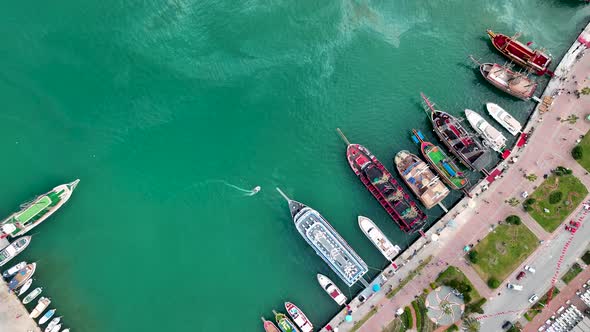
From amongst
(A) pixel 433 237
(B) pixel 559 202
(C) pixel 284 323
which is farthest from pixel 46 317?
(B) pixel 559 202

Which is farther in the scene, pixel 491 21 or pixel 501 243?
pixel 491 21

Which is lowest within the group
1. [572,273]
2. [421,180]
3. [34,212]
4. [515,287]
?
[572,273]

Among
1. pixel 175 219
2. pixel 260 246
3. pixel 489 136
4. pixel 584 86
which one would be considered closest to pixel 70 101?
pixel 175 219

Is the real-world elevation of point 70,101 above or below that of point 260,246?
above

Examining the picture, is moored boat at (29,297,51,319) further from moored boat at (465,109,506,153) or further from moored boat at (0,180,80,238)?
moored boat at (465,109,506,153)

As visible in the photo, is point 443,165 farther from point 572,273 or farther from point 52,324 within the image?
point 52,324

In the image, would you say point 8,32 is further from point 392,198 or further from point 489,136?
point 489,136
